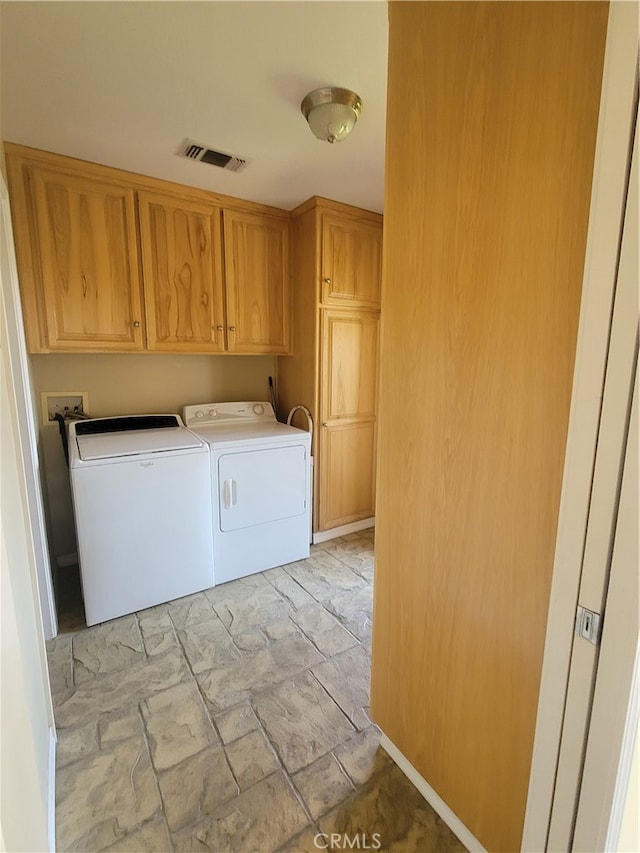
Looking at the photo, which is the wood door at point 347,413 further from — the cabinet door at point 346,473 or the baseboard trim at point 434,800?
the baseboard trim at point 434,800

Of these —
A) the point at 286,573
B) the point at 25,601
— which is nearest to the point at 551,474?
the point at 25,601

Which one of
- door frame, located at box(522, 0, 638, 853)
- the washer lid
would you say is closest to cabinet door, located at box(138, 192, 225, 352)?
the washer lid

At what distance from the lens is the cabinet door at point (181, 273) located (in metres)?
2.39

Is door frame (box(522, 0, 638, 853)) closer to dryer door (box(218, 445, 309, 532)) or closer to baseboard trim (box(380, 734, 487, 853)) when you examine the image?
baseboard trim (box(380, 734, 487, 853))

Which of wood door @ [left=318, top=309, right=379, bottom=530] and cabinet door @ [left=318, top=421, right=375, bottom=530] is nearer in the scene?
wood door @ [left=318, top=309, right=379, bottom=530]

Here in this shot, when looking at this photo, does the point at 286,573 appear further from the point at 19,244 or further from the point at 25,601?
the point at 19,244

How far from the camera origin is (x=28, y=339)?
6.93 feet

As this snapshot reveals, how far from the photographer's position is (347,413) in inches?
119

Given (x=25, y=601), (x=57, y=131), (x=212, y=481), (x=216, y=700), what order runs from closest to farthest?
(x=25, y=601)
(x=216, y=700)
(x=57, y=131)
(x=212, y=481)

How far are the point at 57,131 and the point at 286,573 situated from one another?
8.81ft

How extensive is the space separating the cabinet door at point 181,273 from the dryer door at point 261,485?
811 mm

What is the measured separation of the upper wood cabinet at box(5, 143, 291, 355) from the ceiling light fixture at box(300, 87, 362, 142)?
1.14 meters

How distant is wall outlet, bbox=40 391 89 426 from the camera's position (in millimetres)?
2490

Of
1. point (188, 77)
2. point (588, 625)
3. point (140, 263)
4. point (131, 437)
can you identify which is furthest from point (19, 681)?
point (140, 263)
